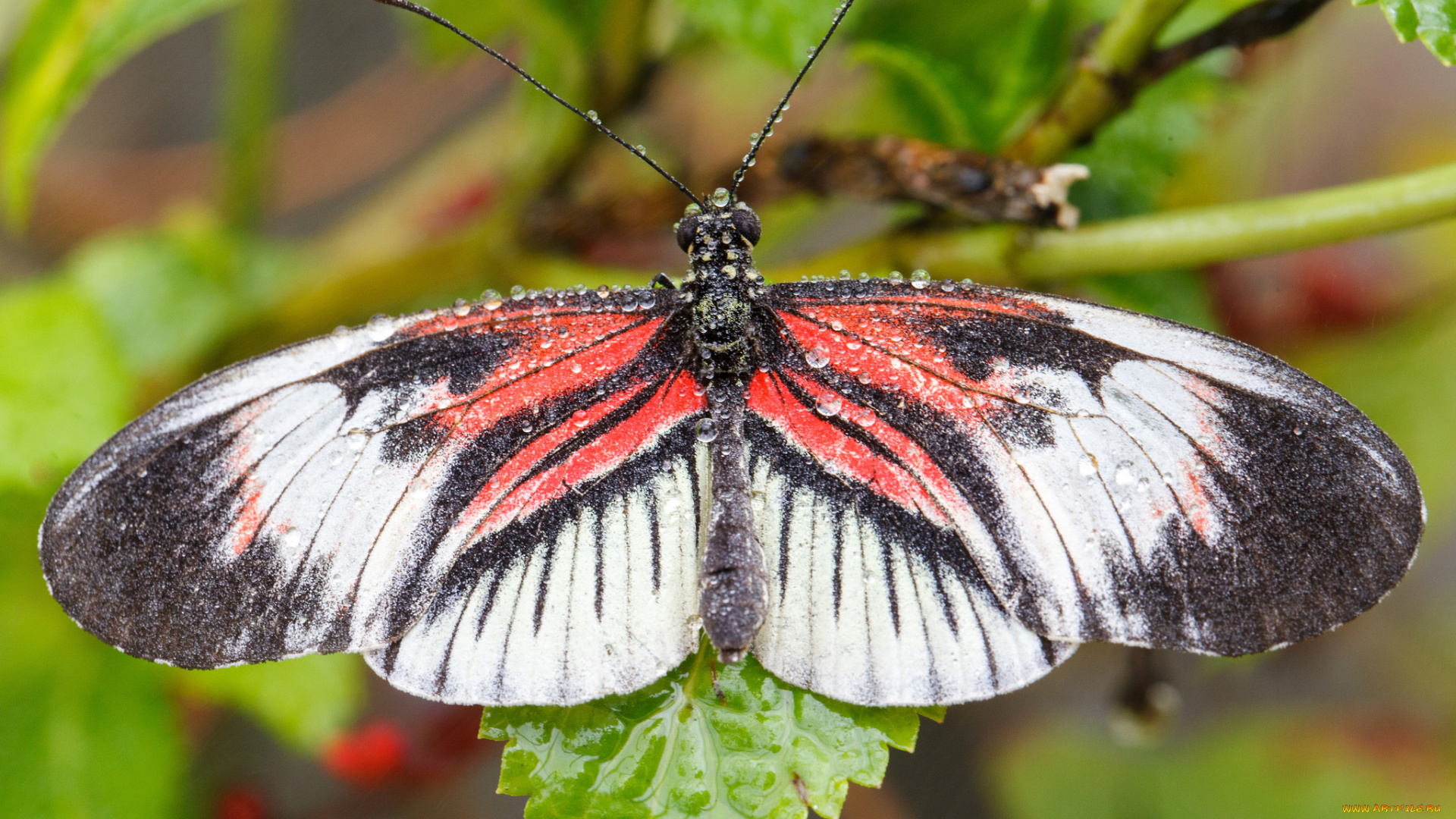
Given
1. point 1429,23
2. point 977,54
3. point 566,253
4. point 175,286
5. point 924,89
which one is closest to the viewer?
point 1429,23

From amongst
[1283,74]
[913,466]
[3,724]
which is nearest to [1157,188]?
[913,466]

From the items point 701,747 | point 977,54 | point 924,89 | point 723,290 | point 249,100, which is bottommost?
point 701,747

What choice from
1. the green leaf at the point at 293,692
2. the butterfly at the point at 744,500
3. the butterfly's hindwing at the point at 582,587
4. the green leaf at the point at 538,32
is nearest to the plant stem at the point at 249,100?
the green leaf at the point at 538,32

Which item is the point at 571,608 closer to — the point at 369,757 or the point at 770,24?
the point at 770,24

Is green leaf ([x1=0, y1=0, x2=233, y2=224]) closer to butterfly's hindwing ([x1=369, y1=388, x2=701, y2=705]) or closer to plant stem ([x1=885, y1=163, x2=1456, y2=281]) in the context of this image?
butterfly's hindwing ([x1=369, y1=388, x2=701, y2=705])

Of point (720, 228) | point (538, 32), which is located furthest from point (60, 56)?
point (720, 228)

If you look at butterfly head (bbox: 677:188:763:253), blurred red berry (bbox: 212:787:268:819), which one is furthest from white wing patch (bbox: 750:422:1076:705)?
blurred red berry (bbox: 212:787:268:819)

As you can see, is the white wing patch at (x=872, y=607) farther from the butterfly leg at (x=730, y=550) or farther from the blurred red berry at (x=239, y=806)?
the blurred red berry at (x=239, y=806)
